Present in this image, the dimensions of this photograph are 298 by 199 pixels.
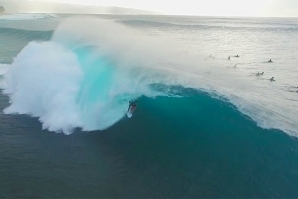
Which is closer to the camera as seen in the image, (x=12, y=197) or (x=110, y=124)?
(x=12, y=197)

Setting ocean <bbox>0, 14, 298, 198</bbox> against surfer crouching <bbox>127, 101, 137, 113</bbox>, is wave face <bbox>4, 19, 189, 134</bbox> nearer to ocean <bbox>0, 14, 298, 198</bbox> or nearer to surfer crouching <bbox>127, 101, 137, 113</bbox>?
ocean <bbox>0, 14, 298, 198</bbox>

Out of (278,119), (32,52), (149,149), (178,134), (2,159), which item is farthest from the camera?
(32,52)

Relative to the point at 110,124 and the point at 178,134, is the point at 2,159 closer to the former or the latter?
the point at 110,124

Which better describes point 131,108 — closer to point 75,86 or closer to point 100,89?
point 100,89

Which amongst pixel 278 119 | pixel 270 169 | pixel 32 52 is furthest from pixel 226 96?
pixel 32 52

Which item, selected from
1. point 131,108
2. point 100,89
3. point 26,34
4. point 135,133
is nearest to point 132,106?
point 131,108

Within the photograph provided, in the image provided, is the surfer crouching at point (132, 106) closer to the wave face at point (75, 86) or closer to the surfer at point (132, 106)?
the surfer at point (132, 106)

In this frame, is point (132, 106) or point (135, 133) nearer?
point (135, 133)

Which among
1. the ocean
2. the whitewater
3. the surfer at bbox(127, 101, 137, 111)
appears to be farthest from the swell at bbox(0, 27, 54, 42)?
the surfer at bbox(127, 101, 137, 111)

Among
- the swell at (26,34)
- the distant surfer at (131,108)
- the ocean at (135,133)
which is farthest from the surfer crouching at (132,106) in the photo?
the swell at (26,34)
